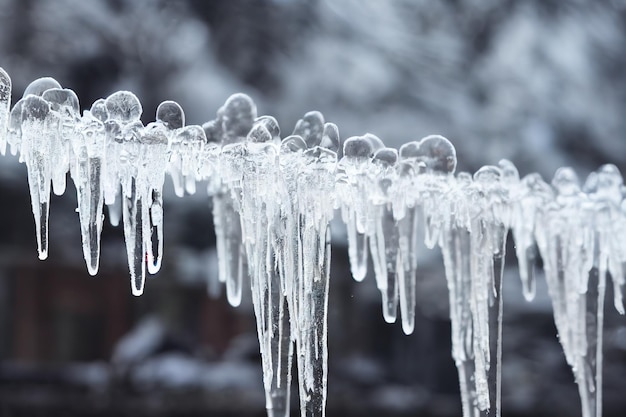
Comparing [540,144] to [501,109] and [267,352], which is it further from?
[267,352]

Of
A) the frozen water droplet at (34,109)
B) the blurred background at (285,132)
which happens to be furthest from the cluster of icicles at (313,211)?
the blurred background at (285,132)

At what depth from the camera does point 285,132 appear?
6094mm

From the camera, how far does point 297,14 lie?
6.45m

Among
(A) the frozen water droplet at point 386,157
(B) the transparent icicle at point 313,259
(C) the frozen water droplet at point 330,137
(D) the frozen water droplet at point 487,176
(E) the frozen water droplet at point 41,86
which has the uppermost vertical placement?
(E) the frozen water droplet at point 41,86

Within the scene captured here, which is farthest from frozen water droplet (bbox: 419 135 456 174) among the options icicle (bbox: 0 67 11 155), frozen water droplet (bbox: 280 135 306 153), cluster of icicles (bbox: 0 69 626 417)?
icicle (bbox: 0 67 11 155)

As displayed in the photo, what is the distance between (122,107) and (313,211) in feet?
1.83

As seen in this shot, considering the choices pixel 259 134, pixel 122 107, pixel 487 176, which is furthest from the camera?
pixel 487 176

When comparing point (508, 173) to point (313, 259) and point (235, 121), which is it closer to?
point (313, 259)

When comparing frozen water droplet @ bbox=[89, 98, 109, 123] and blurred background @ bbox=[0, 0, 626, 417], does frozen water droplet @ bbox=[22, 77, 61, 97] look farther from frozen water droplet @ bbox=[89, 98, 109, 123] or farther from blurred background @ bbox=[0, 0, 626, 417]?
blurred background @ bbox=[0, 0, 626, 417]

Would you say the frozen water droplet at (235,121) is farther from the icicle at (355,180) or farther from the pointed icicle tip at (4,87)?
the pointed icicle tip at (4,87)

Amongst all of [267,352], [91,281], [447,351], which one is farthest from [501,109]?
[267,352]

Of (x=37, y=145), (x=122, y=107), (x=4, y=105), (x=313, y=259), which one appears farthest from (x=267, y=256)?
(x=4, y=105)

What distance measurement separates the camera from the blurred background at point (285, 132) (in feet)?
19.3

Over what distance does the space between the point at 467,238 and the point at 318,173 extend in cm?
55
